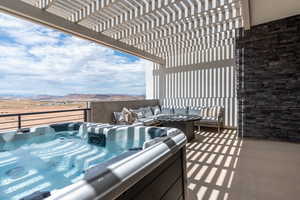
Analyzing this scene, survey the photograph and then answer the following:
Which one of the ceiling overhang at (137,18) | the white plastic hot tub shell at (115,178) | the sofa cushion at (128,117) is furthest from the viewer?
the sofa cushion at (128,117)

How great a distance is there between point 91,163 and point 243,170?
2.22m

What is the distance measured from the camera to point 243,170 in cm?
245

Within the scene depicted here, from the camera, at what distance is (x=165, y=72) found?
680 cm

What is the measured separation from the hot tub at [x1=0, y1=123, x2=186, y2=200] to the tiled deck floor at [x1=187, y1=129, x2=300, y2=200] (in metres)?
0.67

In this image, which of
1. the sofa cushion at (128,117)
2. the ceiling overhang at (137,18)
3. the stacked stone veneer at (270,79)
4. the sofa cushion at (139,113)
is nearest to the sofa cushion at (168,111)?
the sofa cushion at (139,113)

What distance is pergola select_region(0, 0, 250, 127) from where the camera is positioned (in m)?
3.00

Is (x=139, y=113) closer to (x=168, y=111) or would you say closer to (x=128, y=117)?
(x=128, y=117)

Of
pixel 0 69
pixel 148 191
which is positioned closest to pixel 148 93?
pixel 148 191

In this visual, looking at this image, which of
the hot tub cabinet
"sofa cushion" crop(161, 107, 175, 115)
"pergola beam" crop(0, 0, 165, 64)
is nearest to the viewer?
the hot tub cabinet

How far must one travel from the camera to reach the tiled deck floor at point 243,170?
6.23 feet

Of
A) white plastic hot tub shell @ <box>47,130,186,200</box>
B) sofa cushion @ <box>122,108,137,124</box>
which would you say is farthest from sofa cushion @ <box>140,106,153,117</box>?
white plastic hot tub shell @ <box>47,130,186,200</box>

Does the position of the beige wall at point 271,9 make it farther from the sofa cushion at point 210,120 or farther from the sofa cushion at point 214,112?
the sofa cushion at point 210,120

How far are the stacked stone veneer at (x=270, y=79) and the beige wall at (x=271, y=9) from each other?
0.66 ft

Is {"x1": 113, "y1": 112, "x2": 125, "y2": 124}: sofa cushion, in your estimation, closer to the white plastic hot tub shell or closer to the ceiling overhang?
the ceiling overhang
